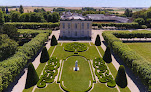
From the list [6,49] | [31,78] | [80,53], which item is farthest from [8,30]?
[31,78]

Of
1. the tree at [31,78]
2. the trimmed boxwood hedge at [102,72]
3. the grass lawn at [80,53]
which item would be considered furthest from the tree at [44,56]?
the trimmed boxwood hedge at [102,72]

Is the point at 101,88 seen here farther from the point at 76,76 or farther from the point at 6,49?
the point at 6,49

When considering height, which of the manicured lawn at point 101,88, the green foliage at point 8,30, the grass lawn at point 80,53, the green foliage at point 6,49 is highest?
the green foliage at point 8,30

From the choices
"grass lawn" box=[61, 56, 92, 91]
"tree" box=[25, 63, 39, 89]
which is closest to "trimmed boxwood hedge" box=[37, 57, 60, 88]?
"tree" box=[25, 63, 39, 89]

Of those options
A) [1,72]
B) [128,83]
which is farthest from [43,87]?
[128,83]

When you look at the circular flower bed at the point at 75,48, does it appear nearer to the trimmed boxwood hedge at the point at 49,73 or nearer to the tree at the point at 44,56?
the trimmed boxwood hedge at the point at 49,73

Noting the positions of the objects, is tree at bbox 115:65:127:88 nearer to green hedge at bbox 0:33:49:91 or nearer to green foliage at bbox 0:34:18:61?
green hedge at bbox 0:33:49:91
